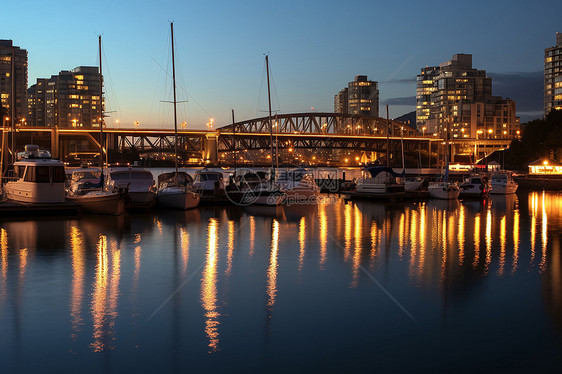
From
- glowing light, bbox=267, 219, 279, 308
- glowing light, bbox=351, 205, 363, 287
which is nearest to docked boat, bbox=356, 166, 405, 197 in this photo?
glowing light, bbox=351, 205, 363, 287

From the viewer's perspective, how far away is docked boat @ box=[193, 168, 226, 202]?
4452cm

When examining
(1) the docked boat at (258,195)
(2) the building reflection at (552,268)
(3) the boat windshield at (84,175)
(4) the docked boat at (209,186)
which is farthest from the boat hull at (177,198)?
(2) the building reflection at (552,268)

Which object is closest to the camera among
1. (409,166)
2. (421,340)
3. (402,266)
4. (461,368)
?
(461,368)

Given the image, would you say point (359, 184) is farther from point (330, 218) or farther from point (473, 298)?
point (473, 298)

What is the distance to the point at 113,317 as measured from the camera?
13586 mm

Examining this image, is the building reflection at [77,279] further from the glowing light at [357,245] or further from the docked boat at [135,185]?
the docked boat at [135,185]

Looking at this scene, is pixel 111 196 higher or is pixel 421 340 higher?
pixel 111 196

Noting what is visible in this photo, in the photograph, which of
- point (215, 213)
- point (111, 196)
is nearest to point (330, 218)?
point (215, 213)

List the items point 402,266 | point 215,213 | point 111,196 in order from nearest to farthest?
point 402,266, point 111,196, point 215,213

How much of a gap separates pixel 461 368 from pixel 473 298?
512 cm

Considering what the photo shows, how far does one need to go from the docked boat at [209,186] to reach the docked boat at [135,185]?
17.8 feet

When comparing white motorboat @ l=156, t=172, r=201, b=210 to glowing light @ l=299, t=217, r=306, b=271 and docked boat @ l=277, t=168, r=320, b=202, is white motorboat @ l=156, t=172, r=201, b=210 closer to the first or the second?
glowing light @ l=299, t=217, r=306, b=271

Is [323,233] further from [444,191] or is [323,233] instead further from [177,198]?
[444,191]

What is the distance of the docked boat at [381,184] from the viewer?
51259 mm
